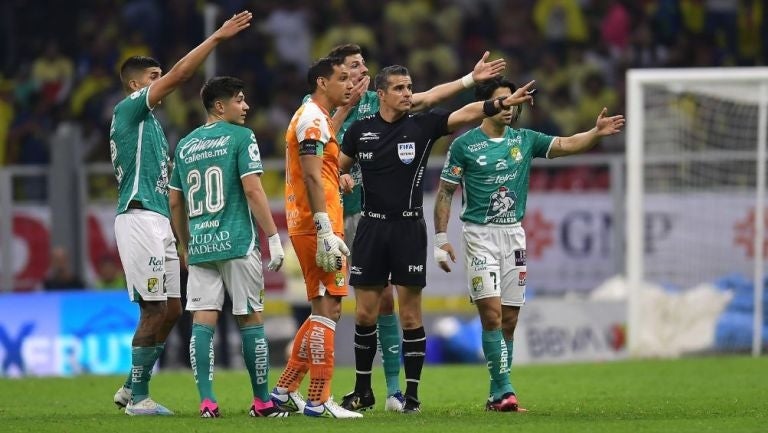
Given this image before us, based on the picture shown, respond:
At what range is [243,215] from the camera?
34.7ft

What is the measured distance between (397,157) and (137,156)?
1.97 meters

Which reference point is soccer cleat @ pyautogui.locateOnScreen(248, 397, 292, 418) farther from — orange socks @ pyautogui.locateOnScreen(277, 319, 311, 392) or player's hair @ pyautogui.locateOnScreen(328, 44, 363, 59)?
player's hair @ pyautogui.locateOnScreen(328, 44, 363, 59)

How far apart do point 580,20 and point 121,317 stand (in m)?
10.2

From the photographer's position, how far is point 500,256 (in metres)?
11.6

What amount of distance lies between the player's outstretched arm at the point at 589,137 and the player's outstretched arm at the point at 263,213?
257cm

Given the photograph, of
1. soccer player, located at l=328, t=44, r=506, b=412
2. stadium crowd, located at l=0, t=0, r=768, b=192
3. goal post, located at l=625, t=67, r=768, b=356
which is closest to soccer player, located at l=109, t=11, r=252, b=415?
soccer player, located at l=328, t=44, r=506, b=412

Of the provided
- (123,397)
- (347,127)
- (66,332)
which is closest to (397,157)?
(347,127)

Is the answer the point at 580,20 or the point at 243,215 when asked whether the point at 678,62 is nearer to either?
the point at 580,20

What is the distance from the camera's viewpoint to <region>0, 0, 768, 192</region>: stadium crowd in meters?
23.6

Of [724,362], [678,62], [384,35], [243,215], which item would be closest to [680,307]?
[724,362]

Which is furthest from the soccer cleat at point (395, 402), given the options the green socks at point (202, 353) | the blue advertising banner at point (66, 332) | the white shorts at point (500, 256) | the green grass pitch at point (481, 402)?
the blue advertising banner at point (66, 332)

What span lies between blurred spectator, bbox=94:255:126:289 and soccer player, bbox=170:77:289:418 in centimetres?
932

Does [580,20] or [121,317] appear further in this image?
[580,20]

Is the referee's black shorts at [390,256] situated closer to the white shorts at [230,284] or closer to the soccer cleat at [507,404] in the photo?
the white shorts at [230,284]
